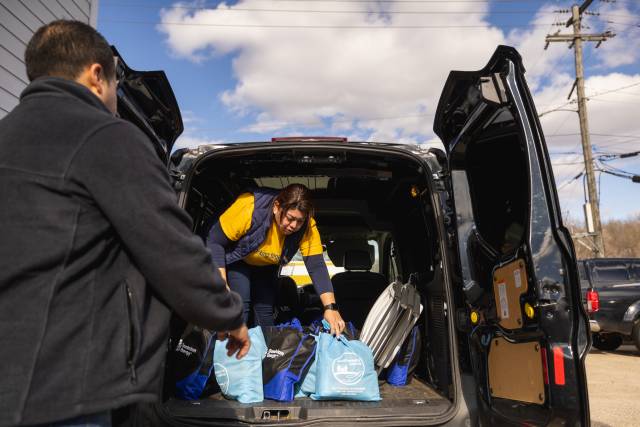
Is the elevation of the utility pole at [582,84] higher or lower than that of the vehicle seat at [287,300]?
higher

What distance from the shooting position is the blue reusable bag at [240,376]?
2.73 m

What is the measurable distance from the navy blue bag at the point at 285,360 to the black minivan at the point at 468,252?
0.10m

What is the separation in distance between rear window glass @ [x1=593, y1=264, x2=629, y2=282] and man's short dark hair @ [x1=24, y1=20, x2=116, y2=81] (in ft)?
32.7

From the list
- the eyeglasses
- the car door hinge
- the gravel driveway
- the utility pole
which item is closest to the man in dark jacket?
the eyeglasses

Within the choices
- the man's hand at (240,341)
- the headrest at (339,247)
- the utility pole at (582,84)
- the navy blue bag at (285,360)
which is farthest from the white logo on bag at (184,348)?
the utility pole at (582,84)

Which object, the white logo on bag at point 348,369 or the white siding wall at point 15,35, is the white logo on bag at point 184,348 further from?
the white siding wall at point 15,35

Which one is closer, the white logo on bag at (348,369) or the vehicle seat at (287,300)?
the white logo on bag at (348,369)

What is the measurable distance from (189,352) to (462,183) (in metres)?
1.79

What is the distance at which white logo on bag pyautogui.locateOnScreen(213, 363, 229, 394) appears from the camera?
9.04ft

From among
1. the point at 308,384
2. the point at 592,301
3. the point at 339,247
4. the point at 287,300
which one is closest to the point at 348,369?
the point at 308,384

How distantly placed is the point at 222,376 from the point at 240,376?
0.10 metres

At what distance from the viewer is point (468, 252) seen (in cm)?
267

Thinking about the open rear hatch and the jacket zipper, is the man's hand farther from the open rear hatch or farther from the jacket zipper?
the open rear hatch

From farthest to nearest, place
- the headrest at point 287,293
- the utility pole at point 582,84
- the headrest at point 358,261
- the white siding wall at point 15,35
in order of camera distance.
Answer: the utility pole at point 582,84 → the white siding wall at point 15,35 → the headrest at point 287,293 → the headrest at point 358,261
